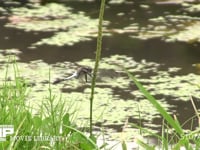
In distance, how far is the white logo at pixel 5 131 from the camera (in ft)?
5.53

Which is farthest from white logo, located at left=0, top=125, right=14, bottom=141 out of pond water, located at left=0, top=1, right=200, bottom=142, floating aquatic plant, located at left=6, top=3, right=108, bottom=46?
floating aquatic plant, located at left=6, top=3, right=108, bottom=46

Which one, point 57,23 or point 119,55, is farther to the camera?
point 57,23

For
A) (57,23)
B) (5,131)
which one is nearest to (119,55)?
(57,23)

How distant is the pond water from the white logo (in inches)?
44.6

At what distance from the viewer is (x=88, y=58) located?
379 cm

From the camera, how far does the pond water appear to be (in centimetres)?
319

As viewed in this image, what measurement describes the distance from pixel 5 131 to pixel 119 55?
7.19 feet

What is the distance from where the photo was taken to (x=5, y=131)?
1.73 metres

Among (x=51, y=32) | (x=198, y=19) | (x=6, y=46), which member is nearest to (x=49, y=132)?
(x=6, y=46)

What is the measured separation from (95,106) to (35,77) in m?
0.50

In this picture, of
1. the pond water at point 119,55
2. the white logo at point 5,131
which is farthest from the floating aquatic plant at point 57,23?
the white logo at point 5,131

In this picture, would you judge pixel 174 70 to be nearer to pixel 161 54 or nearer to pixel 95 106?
pixel 161 54

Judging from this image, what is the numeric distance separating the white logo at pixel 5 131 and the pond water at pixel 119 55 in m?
1.13

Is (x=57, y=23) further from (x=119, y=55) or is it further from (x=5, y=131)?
Result: (x=5, y=131)
